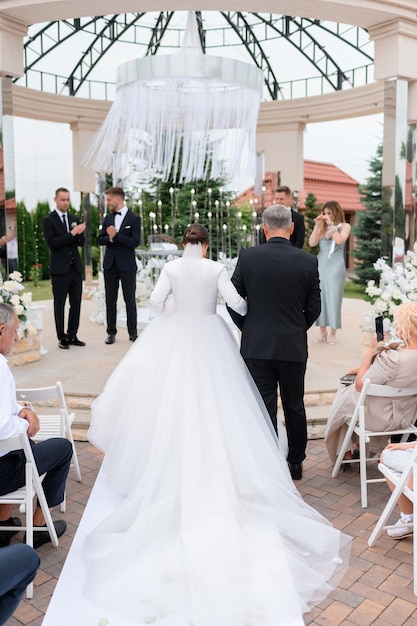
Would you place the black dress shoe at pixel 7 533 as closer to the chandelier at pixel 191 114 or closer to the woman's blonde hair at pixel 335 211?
the chandelier at pixel 191 114

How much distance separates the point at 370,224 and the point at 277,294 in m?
14.7

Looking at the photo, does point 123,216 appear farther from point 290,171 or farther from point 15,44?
point 290,171

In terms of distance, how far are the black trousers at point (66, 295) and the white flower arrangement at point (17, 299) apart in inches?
38.3

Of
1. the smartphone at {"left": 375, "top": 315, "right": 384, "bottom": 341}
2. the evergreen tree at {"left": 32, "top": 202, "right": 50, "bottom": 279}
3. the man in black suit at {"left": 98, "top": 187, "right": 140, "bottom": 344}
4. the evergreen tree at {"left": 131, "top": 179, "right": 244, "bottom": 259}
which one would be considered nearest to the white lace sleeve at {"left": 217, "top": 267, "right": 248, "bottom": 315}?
the smartphone at {"left": 375, "top": 315, "right": 384, "bottom": 341}

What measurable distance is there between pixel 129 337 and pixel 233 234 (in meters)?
8.84

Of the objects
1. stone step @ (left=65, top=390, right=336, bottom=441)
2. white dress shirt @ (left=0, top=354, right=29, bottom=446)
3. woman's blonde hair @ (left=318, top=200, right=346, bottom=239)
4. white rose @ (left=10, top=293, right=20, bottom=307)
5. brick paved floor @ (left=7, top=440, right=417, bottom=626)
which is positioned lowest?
brick paved floor @ (left=7, top=440, right=417, bottom=626)

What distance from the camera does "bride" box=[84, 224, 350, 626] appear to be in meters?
2.67

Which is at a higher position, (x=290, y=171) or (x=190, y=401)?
(x=290, y=171)

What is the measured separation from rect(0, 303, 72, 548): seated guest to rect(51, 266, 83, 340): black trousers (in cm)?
385

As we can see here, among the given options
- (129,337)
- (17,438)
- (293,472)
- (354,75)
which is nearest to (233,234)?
(354,75)

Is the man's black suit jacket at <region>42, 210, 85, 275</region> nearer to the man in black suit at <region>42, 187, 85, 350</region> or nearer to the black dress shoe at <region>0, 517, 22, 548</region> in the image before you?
the man in black suit at <region>42, 187, 85, 350</region>

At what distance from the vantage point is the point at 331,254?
7281 millimetres

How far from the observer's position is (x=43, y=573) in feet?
10.00

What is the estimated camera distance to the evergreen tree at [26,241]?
1916cm
